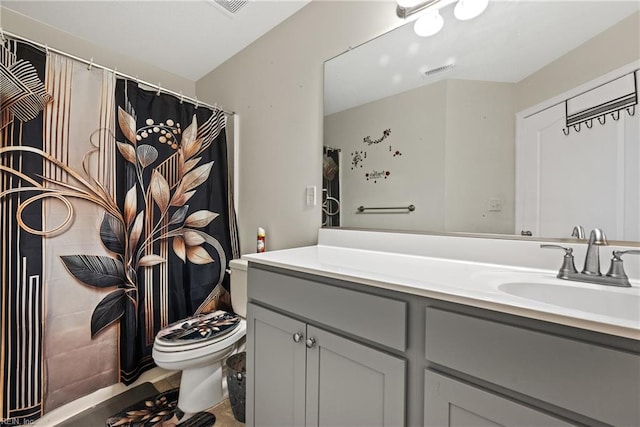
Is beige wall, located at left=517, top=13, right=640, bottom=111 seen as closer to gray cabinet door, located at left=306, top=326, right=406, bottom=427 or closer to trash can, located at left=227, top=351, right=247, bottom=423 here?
gray cabinet door, located at left=306, top=326, right=406, bottom=427

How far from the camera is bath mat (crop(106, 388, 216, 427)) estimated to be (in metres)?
1.37

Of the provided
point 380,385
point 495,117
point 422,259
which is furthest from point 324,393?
point 495,117

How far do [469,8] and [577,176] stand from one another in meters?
0.78

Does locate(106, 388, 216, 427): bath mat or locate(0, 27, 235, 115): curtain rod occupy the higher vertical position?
locate(0, 27, 235, 115): curtain rod

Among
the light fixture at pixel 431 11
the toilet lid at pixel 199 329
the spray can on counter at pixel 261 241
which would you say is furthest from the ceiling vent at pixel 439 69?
the toilet lid at pixel 199 329

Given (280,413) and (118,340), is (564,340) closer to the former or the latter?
(280,413)

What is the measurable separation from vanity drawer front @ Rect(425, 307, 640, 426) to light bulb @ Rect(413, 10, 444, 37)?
1.18 meters

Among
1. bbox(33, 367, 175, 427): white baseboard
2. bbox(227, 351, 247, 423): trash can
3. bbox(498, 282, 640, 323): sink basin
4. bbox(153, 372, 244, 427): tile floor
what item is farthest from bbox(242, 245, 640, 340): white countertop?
bbox(33, 367, 175, 427): white baseboard

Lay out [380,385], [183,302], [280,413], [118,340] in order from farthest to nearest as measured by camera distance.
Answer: [183,302] → [118,340] → [280,413] → [380,385]

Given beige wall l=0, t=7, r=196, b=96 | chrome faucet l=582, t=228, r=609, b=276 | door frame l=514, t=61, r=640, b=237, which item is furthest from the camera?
beige wall l=0, t=7, r=196, b=96

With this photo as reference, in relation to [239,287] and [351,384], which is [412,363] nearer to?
[351,384]

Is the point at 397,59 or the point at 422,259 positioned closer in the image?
the point at 422,259

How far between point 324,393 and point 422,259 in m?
0.62

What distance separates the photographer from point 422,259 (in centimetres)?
113
